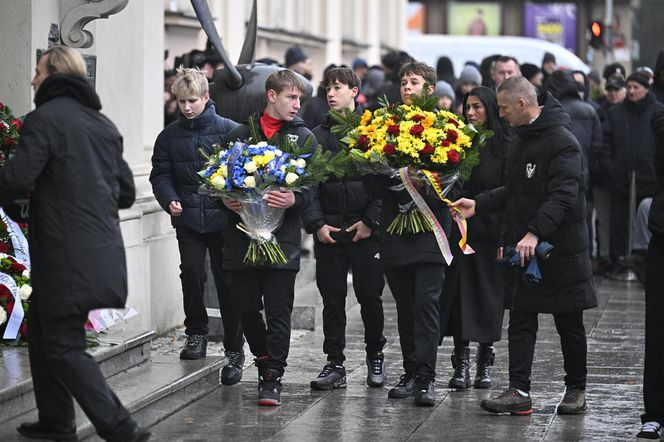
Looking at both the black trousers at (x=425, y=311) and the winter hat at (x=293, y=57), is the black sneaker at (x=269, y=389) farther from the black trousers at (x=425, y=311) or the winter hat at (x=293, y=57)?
the winter hat at (x=293, y=57)

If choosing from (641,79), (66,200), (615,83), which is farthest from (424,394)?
(615,83)

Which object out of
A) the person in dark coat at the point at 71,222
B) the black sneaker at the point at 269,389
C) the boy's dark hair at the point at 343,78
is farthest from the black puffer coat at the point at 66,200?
the boy's dark hair at the point at 343,78

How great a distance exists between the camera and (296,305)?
12492 millimetres

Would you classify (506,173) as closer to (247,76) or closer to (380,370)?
(380,370)

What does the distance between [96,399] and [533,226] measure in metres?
2.72

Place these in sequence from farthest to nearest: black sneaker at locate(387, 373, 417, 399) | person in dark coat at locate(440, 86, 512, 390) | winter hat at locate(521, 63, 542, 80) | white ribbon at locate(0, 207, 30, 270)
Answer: winter hat at locate(521, 63, 542, 80) < person in dark coat at locate(440, 86, 512, 390) < white ribbon at locate(0, 207, 30, 270) < black sneaker at locate(387, 373, 417, 399)

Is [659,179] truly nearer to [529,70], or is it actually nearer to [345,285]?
[345,285]

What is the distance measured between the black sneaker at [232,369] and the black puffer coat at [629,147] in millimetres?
7559

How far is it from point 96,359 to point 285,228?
4.32ft

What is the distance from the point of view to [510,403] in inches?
340

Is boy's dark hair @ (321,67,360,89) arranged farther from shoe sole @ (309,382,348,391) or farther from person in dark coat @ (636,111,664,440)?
person in dark coat @ (636,111,664,440)

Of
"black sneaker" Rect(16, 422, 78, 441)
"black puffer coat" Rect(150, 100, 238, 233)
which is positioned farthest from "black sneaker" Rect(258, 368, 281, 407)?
"black sneaker" Rect(16, 422, 78, 441)

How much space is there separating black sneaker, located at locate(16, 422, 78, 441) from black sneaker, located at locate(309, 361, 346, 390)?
2.38 m

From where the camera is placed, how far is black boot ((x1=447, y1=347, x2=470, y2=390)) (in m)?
9.56
